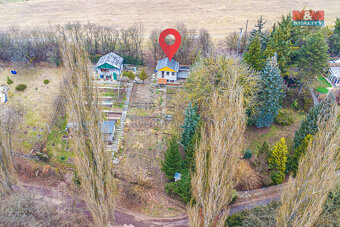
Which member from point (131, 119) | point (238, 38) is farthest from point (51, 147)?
point (238, 38)

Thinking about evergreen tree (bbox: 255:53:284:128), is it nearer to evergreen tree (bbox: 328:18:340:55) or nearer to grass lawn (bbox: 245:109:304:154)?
grass lawn (bbox: 245:109:304:154)

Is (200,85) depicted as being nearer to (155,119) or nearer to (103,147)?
(155,119)

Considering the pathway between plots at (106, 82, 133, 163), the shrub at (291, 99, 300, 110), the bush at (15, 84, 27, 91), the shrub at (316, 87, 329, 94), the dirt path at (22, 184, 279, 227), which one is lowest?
the dirt path at (22, 184, 279, 227)

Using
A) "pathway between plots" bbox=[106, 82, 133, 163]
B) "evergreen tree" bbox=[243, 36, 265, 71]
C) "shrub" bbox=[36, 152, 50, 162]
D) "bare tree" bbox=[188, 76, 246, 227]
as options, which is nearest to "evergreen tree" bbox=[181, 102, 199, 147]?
"pathway between plots" bbox=[106, 82, 133, 163]

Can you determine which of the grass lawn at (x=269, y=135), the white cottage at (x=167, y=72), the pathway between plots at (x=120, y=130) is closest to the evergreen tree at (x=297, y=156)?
the grass lawn at (x=269, y=135)

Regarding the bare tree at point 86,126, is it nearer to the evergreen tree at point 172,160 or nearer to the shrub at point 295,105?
the evergreen tree at point 172,160
